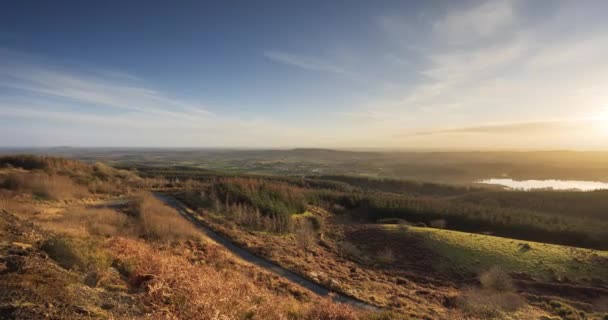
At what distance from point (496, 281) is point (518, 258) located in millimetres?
5868

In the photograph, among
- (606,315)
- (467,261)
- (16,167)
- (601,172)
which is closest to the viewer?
(606,315)

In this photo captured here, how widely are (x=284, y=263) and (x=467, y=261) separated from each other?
46.5 feet

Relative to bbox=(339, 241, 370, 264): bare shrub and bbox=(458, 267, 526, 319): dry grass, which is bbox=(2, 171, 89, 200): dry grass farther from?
bbox=(458, 267, 526, 319): dry grass

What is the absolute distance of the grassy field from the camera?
58.8 ft

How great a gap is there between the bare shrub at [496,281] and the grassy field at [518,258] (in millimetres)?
1884

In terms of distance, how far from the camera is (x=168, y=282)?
708 centimetres

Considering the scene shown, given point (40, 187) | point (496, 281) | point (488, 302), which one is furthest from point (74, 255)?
point (40, 187)

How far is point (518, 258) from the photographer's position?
765 inches

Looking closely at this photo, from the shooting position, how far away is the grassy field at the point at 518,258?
1792 cm

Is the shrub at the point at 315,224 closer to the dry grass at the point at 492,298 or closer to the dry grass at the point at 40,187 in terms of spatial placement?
the dry grass at the point at 492,298

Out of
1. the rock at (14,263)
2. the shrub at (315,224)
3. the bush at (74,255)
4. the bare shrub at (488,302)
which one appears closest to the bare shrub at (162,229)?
the bush at (74,255)

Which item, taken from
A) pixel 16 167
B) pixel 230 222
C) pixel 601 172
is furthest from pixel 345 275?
pixel 601 172

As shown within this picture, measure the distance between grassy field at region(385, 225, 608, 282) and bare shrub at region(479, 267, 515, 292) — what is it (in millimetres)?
1884

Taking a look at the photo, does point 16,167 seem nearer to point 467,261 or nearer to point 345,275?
point 345,275
